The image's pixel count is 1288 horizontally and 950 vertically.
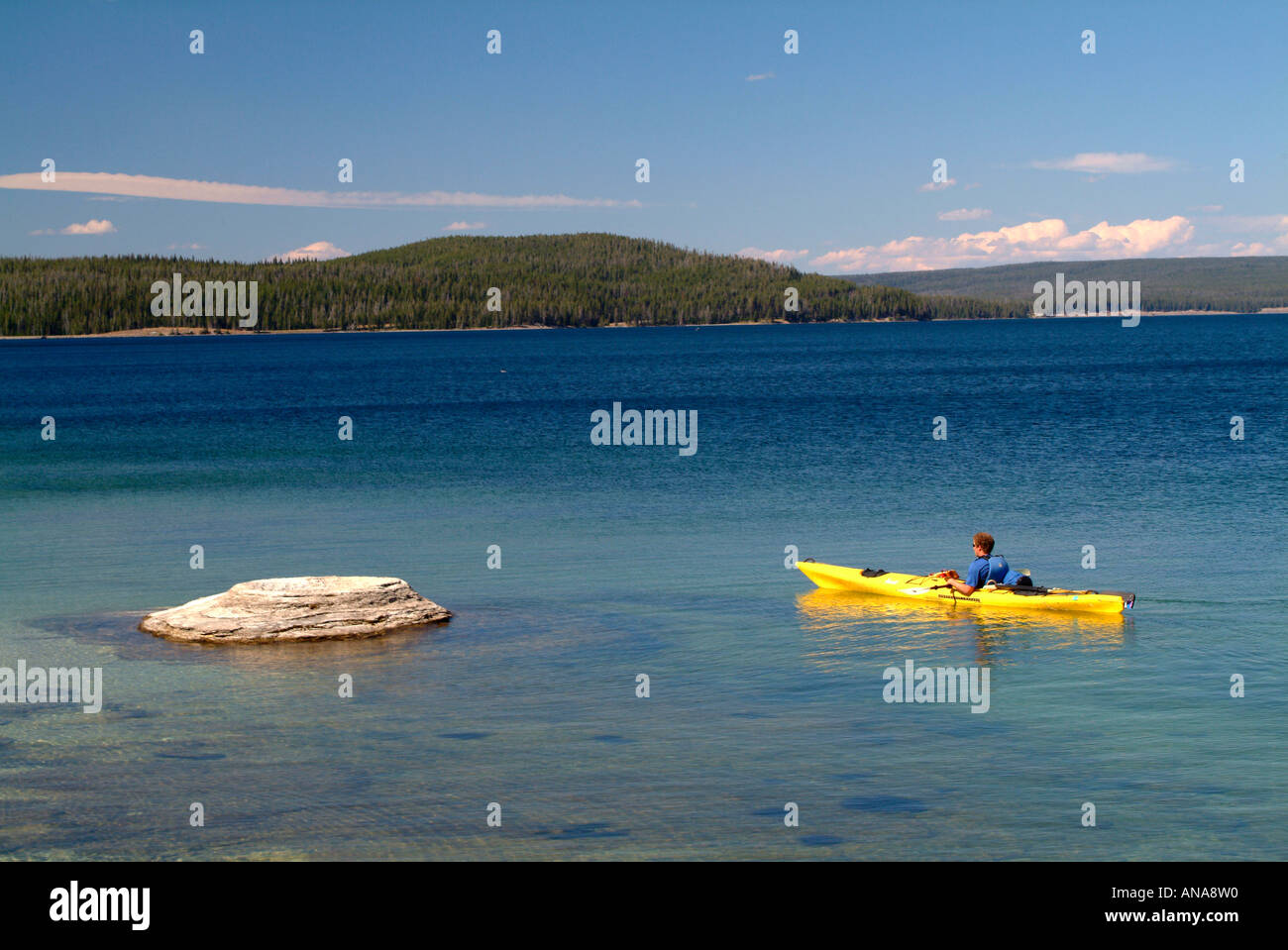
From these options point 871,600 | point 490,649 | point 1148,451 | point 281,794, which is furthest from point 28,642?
point 1148,451

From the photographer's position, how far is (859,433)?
2207 inches

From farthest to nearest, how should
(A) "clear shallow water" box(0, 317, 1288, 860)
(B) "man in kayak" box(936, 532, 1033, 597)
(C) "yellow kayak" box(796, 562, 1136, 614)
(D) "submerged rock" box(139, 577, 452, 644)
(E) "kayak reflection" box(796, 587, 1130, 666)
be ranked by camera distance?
(B) "man in kayak" box(936, 532, 1033, 597) → (C) "yellow kayak" box(796, 562, 1136, 614) → (D) "submerged rock" box(139, 577, 452, 644) → (E) "kayak reflection" box(796, 587, 1130, 666) → (A) "clear shallow water" box(0, 317, 1288, 860)

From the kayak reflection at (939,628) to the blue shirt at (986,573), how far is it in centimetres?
51

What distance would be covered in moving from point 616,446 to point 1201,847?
133 ft

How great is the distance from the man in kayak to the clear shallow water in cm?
71

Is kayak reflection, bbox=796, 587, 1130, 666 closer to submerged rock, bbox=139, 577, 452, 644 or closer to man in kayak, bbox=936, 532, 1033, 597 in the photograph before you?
man in kayak, bbox=936, 532, 1033, 597

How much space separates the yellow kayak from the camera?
818 inches

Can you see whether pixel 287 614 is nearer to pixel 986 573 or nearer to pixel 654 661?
pixel 654 661

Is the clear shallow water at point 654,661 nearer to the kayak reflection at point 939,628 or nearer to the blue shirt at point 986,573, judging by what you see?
the kayak reflection at point 939,628

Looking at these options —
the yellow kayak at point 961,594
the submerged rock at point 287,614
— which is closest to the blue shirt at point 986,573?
the yellow kayak at point 961,594

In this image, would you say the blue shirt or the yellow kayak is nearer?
the yellow kayak

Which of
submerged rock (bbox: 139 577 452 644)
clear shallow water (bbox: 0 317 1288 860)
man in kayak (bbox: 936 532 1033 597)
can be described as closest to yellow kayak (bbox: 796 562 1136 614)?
man in kayak (bbox: 936 532 1033 597)
